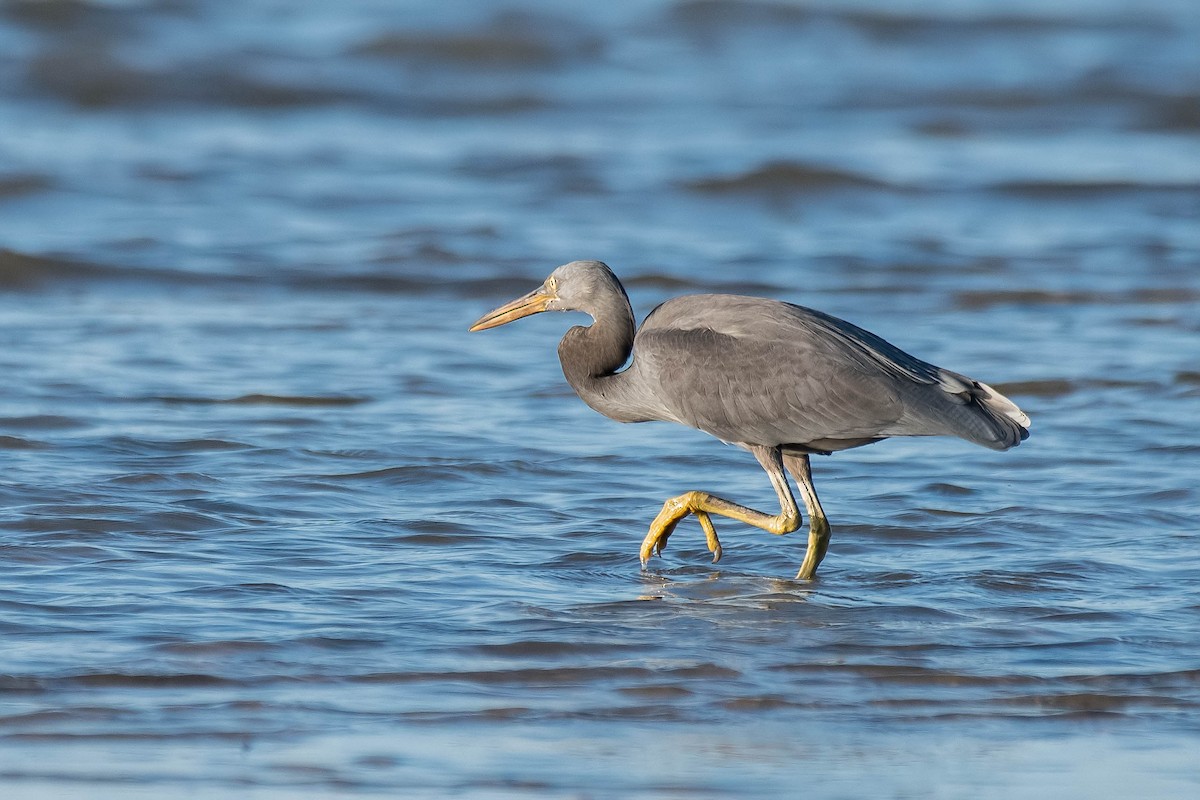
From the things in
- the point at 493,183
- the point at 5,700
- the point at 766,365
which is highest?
A: the point at 493,183

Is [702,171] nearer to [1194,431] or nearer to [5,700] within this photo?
[1194,431]

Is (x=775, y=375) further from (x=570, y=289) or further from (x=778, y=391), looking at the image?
(x=570, y=289)

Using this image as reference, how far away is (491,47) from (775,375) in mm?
17757

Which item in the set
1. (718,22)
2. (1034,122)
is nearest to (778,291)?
(1034,122)

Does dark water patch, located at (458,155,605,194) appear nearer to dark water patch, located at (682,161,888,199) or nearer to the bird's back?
dark water patch, located at (682,161,888,199)

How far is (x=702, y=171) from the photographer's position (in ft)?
57.1

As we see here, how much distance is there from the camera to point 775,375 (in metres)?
6.94

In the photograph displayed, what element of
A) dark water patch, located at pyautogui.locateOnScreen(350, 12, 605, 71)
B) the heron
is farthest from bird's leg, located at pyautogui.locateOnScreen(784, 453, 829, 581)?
dark water patch, located at pyautogui.locateOnScreen(350, 12, 605, 71)

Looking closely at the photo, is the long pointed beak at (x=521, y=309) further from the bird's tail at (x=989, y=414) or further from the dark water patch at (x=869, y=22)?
the dark water patch at (x=869, y=22)

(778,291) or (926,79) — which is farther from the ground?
(926,79)

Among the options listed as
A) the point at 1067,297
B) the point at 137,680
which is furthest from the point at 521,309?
the point at 1067,297

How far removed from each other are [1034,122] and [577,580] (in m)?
16.2

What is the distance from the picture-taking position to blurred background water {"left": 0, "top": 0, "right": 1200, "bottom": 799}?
5039mm

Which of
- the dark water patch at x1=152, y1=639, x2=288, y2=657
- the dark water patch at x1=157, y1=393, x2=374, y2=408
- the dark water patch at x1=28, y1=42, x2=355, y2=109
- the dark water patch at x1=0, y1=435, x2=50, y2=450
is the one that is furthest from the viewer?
the dark water patch at x1=28, y1=42, x2=355, y2=109
